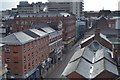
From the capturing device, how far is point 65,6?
4244 cm

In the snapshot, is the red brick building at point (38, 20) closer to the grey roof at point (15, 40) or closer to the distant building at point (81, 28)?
the distant building at point (81, 28)

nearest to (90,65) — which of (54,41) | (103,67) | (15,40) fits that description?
(103,67)

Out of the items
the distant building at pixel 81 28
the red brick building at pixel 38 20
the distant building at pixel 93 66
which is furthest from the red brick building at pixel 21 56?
the distant building at pixel 81 28

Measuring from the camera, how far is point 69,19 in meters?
24.2

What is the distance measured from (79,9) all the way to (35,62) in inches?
1275

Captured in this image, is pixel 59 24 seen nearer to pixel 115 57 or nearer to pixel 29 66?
pixel 29 66

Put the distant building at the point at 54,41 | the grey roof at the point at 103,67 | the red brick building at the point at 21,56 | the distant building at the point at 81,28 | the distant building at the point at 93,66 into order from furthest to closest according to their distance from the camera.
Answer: the distant building at the point at 81,28 → the distant building at the point at 54,41 → the red brick building at the point at 21,56 → the grey roof at the point at 103,67 → the distant building at the point at 93,66

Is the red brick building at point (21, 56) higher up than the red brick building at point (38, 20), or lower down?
lower down

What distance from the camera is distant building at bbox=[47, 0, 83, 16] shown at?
40.9 m

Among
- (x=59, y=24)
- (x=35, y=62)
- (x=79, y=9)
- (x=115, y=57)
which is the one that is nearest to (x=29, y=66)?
(x=35, y=62)

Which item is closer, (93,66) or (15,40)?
(93,66)

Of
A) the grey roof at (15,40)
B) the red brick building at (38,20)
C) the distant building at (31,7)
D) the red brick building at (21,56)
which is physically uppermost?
the distant building at (31,7)

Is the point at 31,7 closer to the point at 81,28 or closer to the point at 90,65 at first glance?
the point at 81,28

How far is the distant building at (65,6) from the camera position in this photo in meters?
40.9
